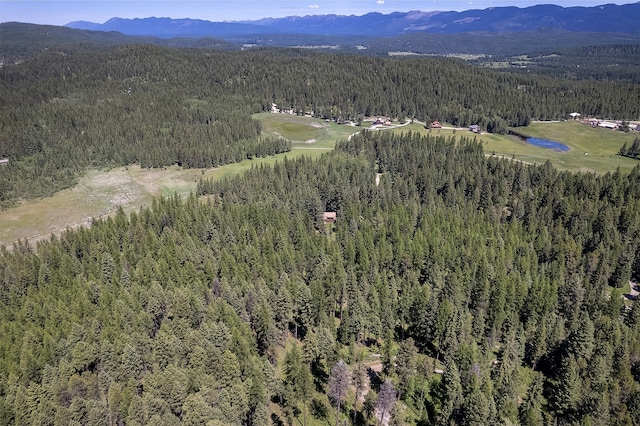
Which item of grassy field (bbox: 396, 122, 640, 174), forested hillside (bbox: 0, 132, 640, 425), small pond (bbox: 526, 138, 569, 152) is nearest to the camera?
forested hillside (bbox: 0, 132, 640, 425)

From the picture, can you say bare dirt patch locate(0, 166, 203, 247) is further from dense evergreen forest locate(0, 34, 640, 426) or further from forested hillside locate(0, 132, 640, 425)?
forested hillside locate(0, 132, 640, 425)

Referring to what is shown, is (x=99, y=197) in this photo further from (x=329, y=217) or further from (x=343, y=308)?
(x=343, y=308)

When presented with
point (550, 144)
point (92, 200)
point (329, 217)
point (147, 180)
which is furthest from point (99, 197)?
point (550, 144)

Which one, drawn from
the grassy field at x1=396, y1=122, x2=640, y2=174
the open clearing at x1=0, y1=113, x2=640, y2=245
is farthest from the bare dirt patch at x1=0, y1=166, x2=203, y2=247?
the grassy field at x1=396, y1=122, x2=640, y2=174

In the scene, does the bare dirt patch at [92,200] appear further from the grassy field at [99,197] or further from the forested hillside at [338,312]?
the forested hillside at [338,312]

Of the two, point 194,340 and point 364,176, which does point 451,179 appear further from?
point 194,340

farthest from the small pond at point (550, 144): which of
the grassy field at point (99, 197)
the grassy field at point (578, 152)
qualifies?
the grassy field at point (99, 197)

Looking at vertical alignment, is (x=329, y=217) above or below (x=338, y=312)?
above
